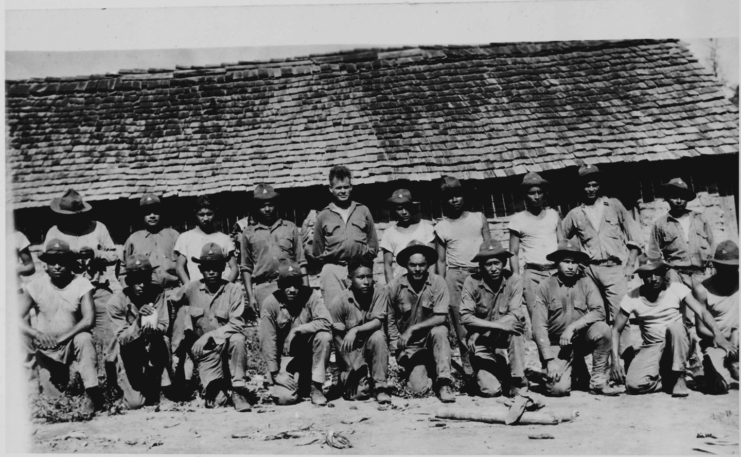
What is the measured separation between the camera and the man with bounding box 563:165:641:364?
7227mm

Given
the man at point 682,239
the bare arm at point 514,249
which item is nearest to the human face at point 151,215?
the bare arm at point 514,249

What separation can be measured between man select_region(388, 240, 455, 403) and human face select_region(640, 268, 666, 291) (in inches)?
70.4

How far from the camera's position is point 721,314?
259 inches

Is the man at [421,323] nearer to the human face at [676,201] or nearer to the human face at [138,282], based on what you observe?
the human face at [138,282]

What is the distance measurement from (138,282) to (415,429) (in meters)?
2.93

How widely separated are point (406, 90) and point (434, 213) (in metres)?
2.30

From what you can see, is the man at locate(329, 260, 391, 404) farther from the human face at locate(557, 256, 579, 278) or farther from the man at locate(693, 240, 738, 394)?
the man at locate(693, 240, 738, 394)

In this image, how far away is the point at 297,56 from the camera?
39.6 feet

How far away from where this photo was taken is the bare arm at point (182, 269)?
24.9 ft

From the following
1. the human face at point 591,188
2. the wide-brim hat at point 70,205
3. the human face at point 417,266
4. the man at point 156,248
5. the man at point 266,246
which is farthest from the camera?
the man at point 156,248

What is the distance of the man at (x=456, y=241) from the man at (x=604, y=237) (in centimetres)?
96

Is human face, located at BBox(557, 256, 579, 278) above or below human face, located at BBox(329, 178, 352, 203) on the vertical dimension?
below

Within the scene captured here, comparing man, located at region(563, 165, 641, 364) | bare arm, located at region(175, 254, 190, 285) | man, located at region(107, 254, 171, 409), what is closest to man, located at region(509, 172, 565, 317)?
man, located at region(563, 165, 641, 364)

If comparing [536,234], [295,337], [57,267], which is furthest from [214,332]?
[536,234]
